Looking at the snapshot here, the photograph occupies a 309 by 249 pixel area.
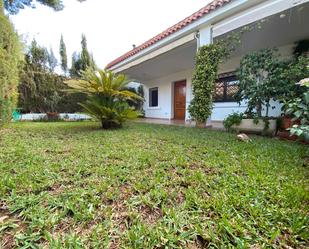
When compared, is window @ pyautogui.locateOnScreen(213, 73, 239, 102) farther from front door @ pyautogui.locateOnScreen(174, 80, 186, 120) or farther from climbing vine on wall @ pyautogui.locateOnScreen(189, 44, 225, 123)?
Answer: climbing vine on wall @ pyautogui.locateOnScreen(189, 44, 225, 123)

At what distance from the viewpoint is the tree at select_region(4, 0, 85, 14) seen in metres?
8.82

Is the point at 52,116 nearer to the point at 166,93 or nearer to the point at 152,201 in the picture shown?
the point at 166,93

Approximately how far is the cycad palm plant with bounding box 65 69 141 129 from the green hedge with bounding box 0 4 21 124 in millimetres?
1388

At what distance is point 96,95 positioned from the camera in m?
5.35

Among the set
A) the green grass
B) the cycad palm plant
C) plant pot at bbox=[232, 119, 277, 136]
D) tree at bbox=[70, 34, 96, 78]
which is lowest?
the green grass

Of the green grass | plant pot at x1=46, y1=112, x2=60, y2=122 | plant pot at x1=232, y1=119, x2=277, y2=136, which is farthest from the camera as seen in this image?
plant pot at x1=46, y1=112, x2=60, y2=122

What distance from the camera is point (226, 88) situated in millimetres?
8359

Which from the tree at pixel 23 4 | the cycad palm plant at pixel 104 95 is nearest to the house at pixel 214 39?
the cycad palm plant at pixel 104 95

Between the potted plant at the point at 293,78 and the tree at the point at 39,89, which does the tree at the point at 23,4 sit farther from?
the potted plant at the point at 293,78

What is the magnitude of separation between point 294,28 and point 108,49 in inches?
629

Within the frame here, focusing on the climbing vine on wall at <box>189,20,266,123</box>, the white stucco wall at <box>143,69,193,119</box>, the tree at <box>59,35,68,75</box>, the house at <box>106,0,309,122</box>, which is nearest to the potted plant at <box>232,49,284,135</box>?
the climbing vine on wall at <box>189,20,266,123</box>

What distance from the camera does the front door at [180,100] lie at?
1039 cm

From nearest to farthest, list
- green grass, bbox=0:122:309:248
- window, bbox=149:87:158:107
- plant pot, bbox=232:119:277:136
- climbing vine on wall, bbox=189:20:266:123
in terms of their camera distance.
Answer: green grass, bbox=0:122:309:248 → plant pot, bbox=232:119:277:136 → climbing vine on wall, bbox=189:20:266:123 → window, bbox=149:87:158:107

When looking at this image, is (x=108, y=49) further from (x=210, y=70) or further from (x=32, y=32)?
(x=210, y=70)
